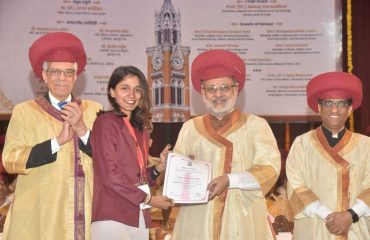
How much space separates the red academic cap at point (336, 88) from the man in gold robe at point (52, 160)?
1662 millimetres

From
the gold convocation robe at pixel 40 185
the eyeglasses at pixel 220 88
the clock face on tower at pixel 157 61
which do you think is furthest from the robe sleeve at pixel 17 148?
the clock face on tower at pixel 157 61

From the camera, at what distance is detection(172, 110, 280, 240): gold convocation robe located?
3895 millimetres

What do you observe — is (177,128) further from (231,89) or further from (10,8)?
(231,89)

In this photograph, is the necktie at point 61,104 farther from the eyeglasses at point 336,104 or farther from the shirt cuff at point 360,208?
the shirt cuff at point 360,208

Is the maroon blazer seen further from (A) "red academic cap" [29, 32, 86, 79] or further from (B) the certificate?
(A) "red academic cap" [29, 32, 86, 79]

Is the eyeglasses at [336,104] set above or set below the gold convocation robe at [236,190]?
above

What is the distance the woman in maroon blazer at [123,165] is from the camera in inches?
142

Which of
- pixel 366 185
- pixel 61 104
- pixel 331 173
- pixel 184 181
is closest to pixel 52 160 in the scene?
pixel 61 104

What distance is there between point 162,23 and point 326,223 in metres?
3.97

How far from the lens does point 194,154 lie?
4.11m

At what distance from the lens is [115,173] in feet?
11.8

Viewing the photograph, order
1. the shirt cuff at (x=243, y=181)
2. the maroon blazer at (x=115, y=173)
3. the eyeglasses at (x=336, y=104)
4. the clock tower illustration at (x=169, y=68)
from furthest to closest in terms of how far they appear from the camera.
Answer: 1. the clock tower illustration at (x=169, y=68)
2. the eyeglasses at (x=336, y=104)
3. the shirt cuff at (x=243, y=181)
4. the maroon blazer at (x=115, y=173)

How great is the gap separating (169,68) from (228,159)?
135 inches

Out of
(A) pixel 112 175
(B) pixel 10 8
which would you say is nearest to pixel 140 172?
(A) pixel 112 175
